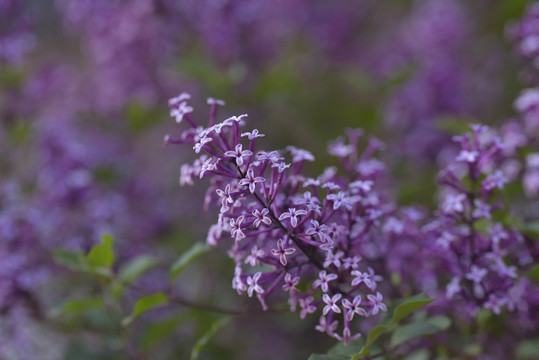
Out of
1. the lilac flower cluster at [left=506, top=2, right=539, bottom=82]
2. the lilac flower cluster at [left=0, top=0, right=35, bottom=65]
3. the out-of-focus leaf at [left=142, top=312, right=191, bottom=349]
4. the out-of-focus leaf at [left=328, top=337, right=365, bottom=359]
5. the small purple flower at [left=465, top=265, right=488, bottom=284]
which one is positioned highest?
the lilac flower cluster at [left=506, top=2, right=539, bottom=82]

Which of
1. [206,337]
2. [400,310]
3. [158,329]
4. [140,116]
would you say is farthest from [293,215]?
[140,116]

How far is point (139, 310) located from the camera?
836 millimetres

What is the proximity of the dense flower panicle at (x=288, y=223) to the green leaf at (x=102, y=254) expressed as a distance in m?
0.17

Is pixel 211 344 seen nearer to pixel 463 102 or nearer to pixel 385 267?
pixel 385 267

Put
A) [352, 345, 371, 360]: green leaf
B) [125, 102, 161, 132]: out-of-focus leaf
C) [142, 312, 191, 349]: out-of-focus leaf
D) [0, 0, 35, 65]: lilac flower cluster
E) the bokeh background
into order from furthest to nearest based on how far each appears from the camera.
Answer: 1. [125, 102, 161, 132]: out-of-focus leaf
2. [0, 0, 35, 65]: lilac flower cluster
3. the bokeh background
4. [142, 312, 191, 349]: out-of-focus leaf
5. [352, 345, 371, 360]: green leaf

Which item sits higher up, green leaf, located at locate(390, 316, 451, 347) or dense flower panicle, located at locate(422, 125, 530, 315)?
dense flower panicle, located at locate(422, 125, 530, 315)

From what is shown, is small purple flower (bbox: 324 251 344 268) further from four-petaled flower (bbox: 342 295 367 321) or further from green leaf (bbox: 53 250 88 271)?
green leaf (bbox: 53 250 88 271)

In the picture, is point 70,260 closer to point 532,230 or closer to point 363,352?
point 363,352

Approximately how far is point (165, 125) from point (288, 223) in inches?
60.9

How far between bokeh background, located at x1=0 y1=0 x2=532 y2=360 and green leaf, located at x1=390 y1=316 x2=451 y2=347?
0.42m

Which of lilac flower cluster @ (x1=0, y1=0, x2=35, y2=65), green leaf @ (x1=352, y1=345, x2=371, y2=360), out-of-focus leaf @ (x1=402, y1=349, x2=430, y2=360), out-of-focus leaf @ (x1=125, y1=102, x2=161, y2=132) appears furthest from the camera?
out-of-focus leaf @ (x1=125, y1=102, x2=161, y2=132)

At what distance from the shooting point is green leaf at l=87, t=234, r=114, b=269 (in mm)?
864

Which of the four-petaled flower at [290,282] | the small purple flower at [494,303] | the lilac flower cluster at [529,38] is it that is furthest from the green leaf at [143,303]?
the lilac flower cluster at [529,38]

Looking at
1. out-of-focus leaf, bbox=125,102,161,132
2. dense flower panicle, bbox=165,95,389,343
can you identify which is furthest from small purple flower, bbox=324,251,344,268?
out-of-focus leaf, bbox=125,102,161,132
